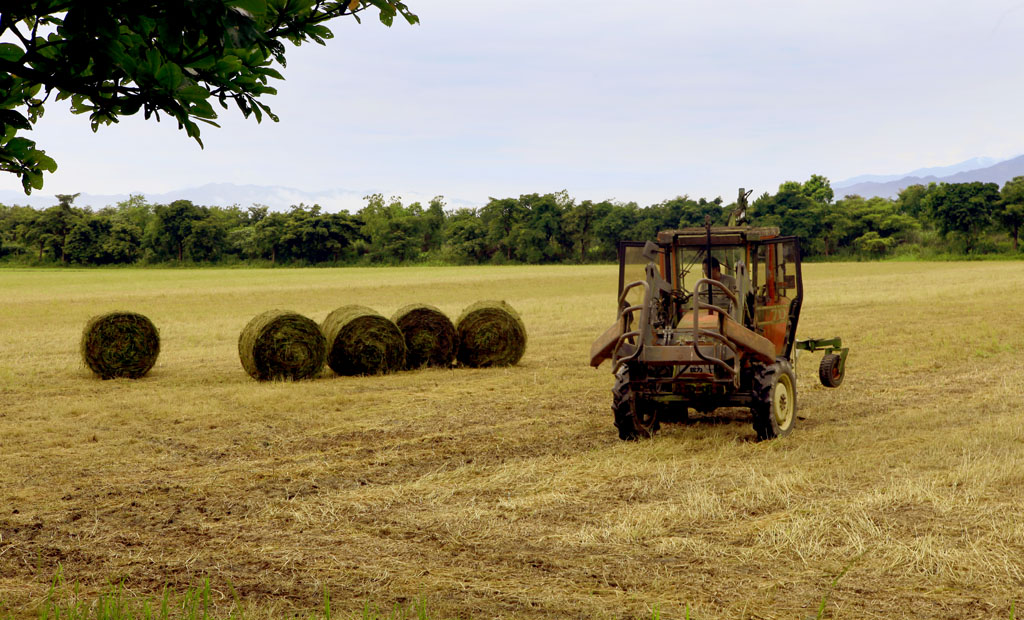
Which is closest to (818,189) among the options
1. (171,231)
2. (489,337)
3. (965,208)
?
(965,208)

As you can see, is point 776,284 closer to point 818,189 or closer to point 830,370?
point 830,370

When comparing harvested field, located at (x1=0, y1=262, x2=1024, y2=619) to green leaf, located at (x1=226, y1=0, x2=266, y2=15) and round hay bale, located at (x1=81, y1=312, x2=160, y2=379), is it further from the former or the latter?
green leaf, located at (x1=226, y1=0, x2=266, y2=15)

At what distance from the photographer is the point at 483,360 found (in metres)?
15.5

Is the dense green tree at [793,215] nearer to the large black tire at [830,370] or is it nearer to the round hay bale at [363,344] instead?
the round hay bale at [363,344]

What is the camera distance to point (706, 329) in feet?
29.1

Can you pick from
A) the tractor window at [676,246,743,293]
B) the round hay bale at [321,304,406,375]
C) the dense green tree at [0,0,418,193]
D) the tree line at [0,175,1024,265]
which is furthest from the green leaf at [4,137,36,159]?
the tree line at [0,175,1024,265]

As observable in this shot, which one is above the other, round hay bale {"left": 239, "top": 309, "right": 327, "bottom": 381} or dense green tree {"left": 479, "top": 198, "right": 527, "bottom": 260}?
dense green tree {"left": 479, "top": 198, "right": 527, "bottom": 260}

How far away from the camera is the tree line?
246 ft

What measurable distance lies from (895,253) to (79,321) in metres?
69.4

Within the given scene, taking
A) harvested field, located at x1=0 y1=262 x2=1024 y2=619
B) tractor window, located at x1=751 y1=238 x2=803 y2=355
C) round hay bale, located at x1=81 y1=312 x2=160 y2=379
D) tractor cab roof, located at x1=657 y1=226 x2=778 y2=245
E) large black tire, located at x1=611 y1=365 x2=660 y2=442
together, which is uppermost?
tractor cab roof, located at x1=657 y1=226 x2=778 y2=245

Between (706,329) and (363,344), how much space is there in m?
6.90

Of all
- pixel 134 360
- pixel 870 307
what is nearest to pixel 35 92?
pixel 134 360

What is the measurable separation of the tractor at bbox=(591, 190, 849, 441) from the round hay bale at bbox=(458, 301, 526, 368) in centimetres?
559

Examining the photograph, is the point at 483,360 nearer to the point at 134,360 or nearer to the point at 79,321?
the point at 134,360
